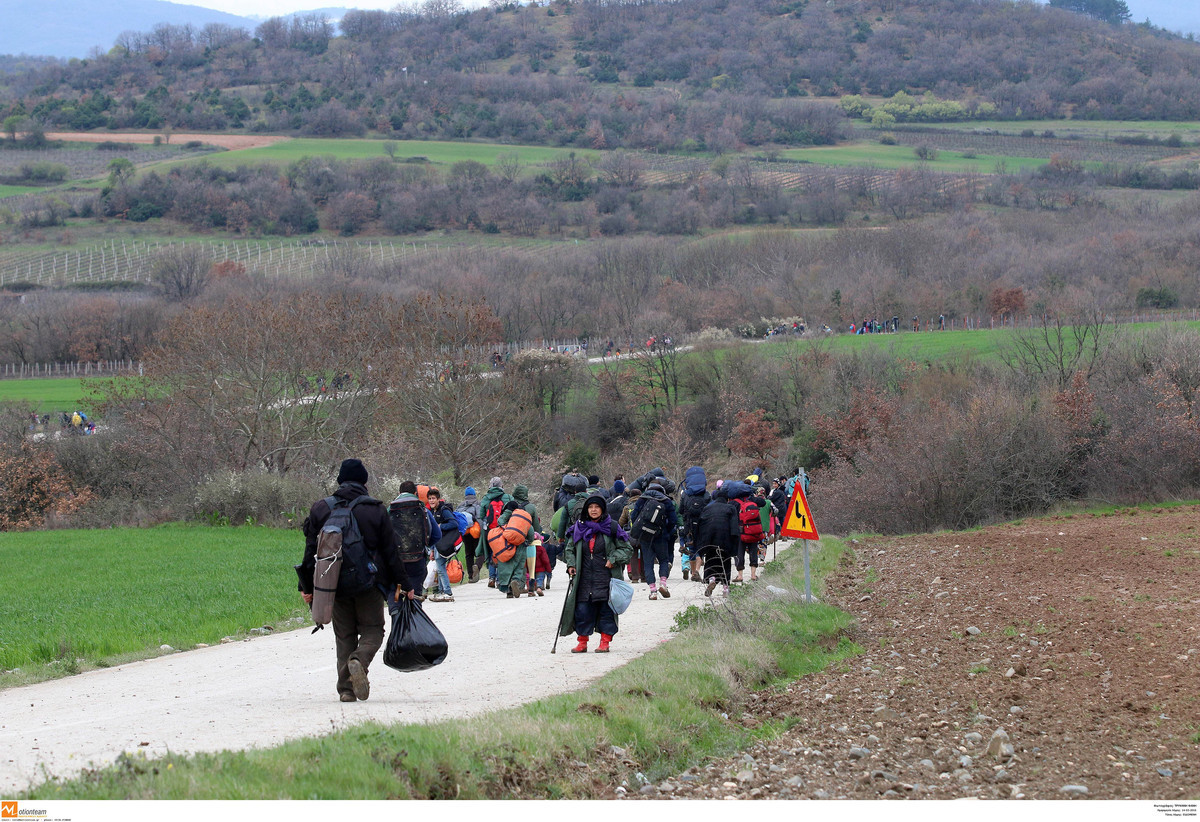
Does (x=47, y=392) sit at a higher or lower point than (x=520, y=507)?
lower

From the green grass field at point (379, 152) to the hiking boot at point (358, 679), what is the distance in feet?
515

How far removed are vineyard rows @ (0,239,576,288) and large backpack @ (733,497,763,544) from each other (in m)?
96.0

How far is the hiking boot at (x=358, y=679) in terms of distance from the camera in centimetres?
948

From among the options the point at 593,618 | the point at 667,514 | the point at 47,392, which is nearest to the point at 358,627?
the point at 593,618

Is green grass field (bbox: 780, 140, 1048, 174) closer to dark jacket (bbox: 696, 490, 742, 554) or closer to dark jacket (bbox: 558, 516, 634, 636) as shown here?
dark jacket (bbox: 696, 490, 742, 554)

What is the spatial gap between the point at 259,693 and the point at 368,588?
1873 millimetres

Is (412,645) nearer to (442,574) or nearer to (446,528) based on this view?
(446,528)

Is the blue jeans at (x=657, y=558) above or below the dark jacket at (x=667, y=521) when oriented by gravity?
below

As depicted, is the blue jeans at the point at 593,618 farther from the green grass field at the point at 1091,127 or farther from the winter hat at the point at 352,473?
the green grass field at the point at 1091,127

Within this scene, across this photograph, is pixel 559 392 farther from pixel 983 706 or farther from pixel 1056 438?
pixel 983 706

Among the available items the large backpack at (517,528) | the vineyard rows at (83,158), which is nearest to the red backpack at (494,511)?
the large backpack at (517,528)

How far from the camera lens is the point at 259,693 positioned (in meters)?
10.3

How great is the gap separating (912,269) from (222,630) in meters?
96.3

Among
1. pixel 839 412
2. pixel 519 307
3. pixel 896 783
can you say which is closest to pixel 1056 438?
pixel 839 412
